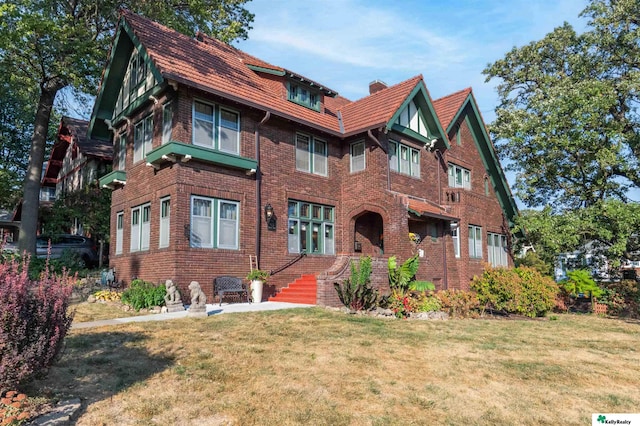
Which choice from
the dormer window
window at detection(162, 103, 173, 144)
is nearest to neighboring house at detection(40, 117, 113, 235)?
window at detection(162, 103, 173, 144)

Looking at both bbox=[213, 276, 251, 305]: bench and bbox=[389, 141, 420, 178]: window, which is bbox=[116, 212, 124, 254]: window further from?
bbox=[389, 141, 420, 178]: window

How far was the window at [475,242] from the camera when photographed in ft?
69.4

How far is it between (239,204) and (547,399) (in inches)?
428

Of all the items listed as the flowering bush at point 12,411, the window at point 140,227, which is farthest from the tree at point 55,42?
the flowering bush at point 12,411

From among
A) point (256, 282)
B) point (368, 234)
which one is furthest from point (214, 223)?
point (368, 234)

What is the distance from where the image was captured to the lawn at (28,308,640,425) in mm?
4816

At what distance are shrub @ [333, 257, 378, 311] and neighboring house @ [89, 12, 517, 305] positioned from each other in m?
0.36

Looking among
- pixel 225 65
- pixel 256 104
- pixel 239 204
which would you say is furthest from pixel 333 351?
pixel 225 65

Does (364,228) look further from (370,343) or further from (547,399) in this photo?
(547,399)

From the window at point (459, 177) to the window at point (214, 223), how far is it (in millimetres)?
11822

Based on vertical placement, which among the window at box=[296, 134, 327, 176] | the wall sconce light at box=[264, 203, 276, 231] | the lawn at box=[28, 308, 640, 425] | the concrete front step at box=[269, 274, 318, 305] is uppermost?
the window at box=[296, 134, 327, 176]

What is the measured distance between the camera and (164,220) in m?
13.8

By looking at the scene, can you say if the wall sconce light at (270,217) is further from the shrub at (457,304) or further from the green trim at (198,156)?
the shrub at (457,304)

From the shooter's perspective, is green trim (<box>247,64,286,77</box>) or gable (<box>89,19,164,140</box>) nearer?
gable (<box>89,19,164,140</box>)
